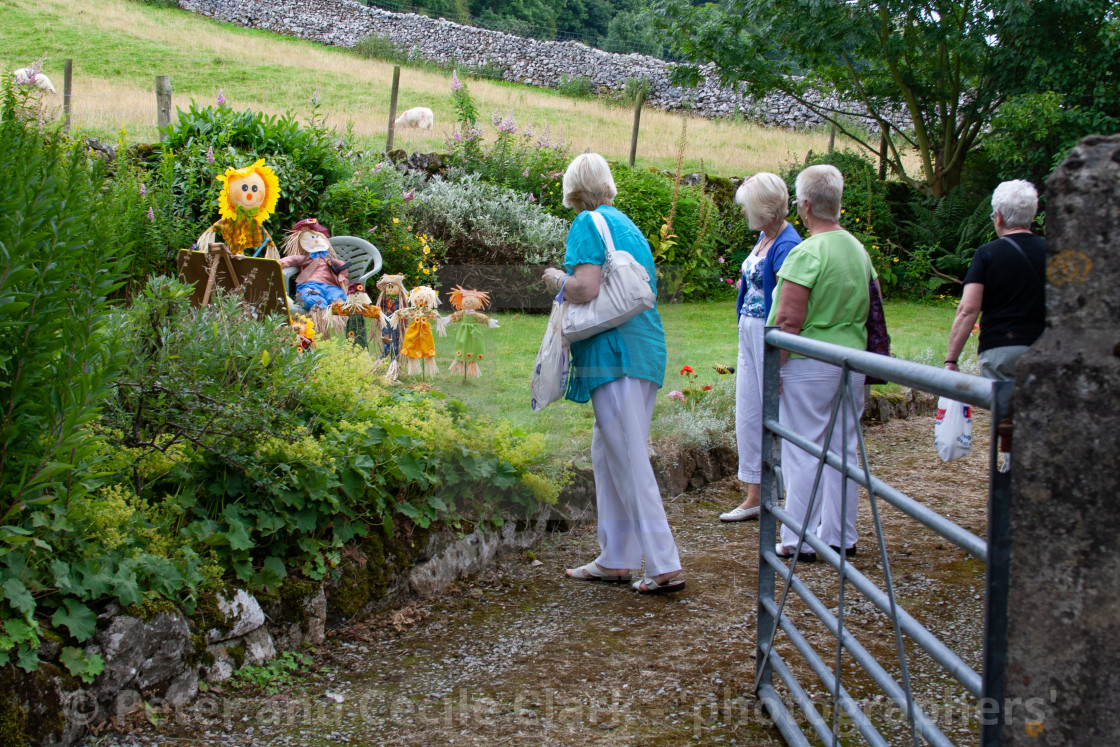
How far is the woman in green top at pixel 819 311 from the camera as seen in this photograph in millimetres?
3449

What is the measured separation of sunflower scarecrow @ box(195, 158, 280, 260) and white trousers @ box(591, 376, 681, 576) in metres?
3.71

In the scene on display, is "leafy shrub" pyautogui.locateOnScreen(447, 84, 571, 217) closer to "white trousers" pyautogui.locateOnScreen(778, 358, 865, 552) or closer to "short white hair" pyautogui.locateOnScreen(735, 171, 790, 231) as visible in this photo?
"short white hair" pyautogui.locateOnScreen(735, 171, 790, 231)

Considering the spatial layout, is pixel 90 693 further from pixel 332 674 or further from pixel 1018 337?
pixel 1018 337

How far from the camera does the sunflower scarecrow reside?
6.08 m

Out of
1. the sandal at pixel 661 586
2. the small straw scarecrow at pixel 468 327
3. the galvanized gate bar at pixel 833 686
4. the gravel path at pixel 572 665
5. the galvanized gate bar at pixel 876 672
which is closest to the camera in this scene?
the galvanized gate bar at pixel 876 672

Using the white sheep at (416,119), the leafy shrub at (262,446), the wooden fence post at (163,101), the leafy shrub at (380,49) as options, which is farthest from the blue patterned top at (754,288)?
the leafy shrub at (380,49)

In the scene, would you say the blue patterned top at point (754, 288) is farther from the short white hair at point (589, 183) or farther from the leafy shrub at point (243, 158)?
the leafy shrub at point (243, 158)

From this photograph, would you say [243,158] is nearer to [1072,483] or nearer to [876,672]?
[876,672]

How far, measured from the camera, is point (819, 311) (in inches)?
137

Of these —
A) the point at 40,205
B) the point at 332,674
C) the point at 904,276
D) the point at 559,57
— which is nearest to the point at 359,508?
the point at 332,674

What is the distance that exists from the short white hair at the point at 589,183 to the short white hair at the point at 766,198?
87 centimetres

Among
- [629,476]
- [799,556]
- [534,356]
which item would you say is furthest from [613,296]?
[534,356]

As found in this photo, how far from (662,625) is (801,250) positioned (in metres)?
1.65

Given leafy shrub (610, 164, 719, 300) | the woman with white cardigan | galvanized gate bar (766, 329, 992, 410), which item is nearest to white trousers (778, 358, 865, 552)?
the woman with white cardigan
